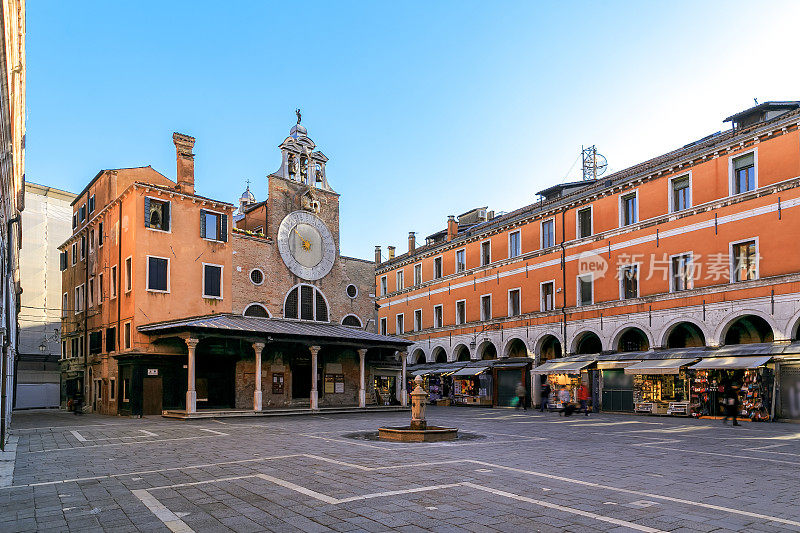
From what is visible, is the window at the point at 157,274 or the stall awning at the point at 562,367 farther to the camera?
the stall awning at the point at 562,367

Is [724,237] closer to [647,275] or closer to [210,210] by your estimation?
[647,275]

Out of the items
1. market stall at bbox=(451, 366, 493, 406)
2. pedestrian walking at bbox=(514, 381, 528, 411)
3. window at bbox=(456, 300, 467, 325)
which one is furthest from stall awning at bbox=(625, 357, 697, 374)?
window at bbox=(456, 300, 467, 325)

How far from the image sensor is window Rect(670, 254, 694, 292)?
27062mm

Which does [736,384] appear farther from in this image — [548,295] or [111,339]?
[111,339]

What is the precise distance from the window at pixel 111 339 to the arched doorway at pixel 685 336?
26074 millimetres

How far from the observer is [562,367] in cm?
3130

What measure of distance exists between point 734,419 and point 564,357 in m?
11.8

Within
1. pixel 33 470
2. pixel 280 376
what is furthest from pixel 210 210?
pixel 33 470

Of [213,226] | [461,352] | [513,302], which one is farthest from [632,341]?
[213,226]

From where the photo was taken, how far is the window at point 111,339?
1146 inches

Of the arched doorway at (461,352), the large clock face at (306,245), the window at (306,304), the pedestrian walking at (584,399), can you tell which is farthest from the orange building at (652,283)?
the large clock face at (306,245)

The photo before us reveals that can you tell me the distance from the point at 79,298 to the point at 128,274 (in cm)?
1032

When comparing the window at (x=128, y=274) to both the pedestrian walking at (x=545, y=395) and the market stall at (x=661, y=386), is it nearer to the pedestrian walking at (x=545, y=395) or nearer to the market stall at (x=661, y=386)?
the pedestrian walking at (x=545, y=395)

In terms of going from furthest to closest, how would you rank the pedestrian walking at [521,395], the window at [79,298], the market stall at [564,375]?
1. the window at [79,298]
2. the pedestrian walking at [521,395]
3. the market stall at [564,375]
